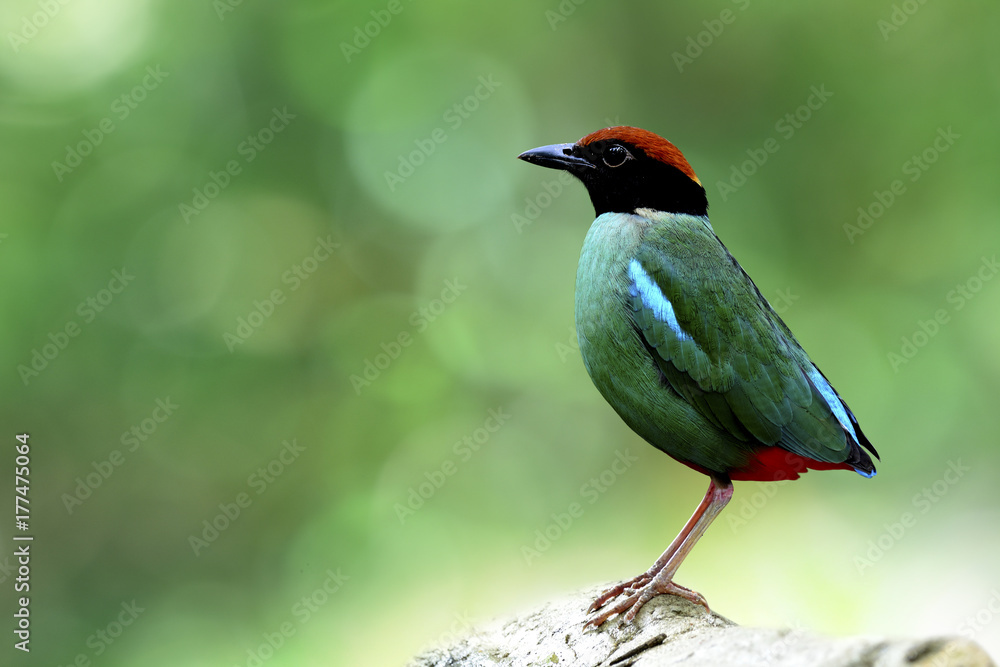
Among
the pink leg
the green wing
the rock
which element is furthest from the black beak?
the rock

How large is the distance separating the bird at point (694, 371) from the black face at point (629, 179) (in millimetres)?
76

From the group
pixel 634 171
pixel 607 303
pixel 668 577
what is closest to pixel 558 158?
pixel 634 171

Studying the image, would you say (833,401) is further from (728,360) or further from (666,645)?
(666,645)

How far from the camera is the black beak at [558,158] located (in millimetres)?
4699

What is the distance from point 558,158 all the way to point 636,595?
2307 millimetres

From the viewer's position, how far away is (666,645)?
386 cm

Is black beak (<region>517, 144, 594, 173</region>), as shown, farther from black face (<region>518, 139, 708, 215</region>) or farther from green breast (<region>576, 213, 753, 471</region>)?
green breast (<region>576, 213, 753, 471</region>)

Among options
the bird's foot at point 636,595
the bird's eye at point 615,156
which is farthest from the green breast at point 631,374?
the bird's foot at point 636,595

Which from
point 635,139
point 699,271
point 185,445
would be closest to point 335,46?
point 185,445

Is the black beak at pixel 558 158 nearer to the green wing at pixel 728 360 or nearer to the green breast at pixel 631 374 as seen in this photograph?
the green breast at pixel 631 374

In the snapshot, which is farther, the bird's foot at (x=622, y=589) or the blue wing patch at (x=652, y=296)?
the bird's foot at (x=622, y=589)

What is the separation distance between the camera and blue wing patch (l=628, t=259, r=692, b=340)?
4184mm

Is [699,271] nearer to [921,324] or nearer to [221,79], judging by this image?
[921,324]

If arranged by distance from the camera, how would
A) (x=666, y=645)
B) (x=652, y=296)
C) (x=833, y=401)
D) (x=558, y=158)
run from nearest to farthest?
1. (x=666, y=645)
2. (x=652, y=296)
3. (x=833, y=401)
4. (x=558, y=158)
